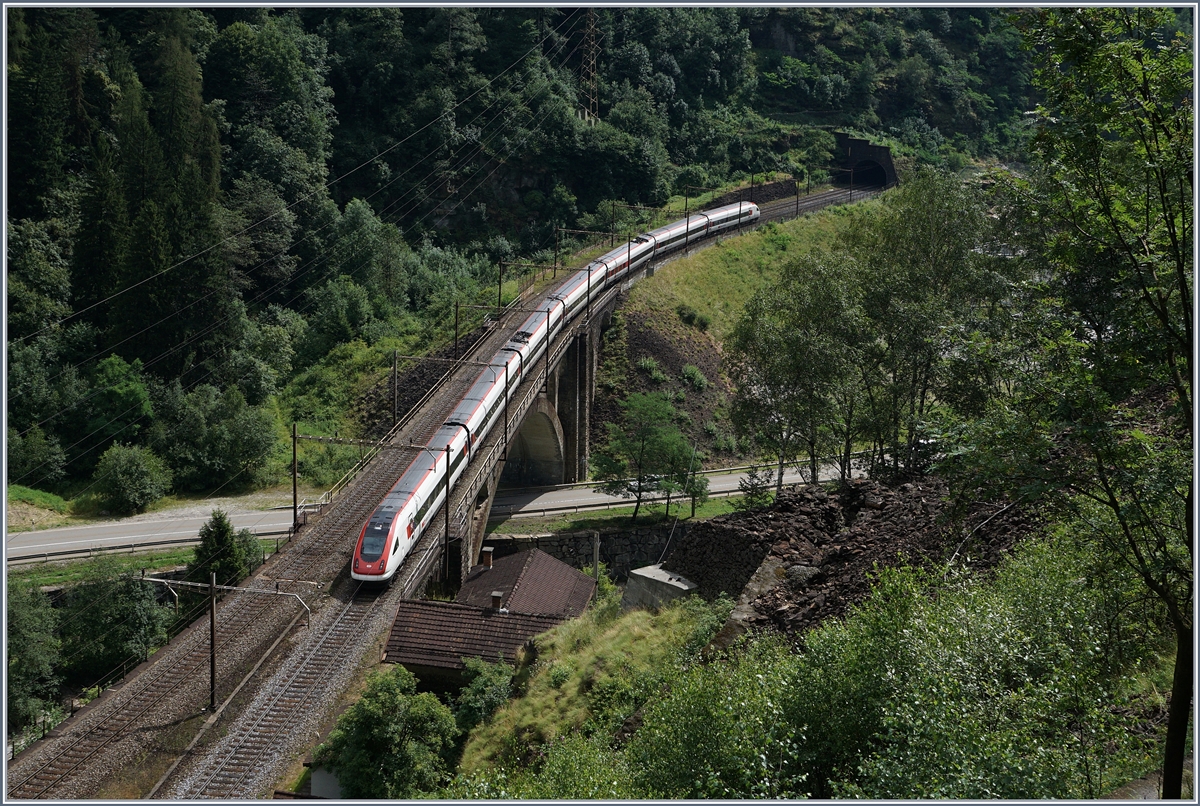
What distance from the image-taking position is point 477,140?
3322 inches

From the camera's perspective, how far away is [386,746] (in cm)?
2406

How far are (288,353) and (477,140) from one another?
30.7 m

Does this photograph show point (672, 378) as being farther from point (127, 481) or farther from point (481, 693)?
point (481, 693)

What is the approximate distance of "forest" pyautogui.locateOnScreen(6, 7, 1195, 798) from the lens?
14359 mm

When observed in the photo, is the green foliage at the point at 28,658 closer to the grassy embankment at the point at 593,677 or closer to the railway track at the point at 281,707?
the railway track at the point at 281,707

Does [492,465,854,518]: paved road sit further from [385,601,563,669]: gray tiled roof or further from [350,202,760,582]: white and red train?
[385,601,563,669]: gray tiled roof

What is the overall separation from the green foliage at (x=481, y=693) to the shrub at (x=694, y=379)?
1426 inches

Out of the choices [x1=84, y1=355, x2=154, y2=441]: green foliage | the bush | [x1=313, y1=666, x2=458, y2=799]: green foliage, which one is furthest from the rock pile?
[x1=84, y1=355, x2=154, y2=441]: green foliage

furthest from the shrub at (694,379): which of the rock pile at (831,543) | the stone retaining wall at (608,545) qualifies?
the rock pile at (831,543)

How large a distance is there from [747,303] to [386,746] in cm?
2444

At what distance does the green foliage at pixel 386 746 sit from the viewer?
2331 centimetres

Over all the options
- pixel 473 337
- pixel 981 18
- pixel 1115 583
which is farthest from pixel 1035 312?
pixel 981 18

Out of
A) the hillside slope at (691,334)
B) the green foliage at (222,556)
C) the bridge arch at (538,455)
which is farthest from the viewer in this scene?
the hillside slope at (691,334)

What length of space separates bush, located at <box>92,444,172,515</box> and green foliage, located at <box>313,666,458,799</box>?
98.7 ft
